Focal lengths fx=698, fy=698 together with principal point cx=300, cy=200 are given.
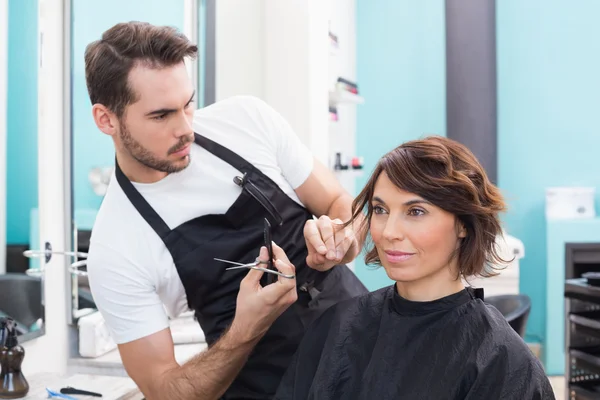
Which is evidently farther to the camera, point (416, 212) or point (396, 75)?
point (396, 75)

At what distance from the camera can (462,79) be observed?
4.74 metres

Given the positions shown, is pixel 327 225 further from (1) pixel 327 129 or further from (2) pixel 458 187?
(1) pixel 327 129

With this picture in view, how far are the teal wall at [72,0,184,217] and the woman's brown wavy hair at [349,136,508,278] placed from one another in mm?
1292

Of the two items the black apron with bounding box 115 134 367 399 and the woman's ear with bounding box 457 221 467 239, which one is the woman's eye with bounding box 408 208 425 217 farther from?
the black apron with bounding box 115 134 367 399

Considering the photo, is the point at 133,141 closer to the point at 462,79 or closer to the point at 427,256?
the point at 427,256

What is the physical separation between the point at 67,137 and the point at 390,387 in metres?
1.47

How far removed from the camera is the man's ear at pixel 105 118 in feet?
5.76

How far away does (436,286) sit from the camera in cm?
159

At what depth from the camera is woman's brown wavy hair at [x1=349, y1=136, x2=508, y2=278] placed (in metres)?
1.50

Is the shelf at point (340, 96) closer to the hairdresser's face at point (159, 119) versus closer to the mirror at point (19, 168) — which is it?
the mirror at point (19, 168)

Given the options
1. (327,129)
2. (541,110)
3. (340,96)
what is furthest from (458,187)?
(541,110)

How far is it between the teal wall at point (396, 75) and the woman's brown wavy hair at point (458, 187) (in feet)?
11.6

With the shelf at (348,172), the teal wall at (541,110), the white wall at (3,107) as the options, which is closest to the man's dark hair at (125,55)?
the white wall at (3,107)

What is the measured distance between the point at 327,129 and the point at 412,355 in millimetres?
2394
